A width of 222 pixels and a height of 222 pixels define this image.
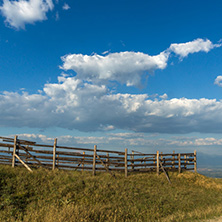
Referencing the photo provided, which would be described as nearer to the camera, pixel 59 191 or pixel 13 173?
pixel 59 191

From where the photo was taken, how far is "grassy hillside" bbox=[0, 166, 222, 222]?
32.7 ft

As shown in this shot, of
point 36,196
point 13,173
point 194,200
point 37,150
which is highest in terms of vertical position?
point 37,150

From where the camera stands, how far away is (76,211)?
9461 mm

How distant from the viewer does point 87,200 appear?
40.2 feet

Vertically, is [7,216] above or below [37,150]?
below

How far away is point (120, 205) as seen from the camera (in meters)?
12.2

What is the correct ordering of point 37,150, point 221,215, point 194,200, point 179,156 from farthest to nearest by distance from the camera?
point 179,156 → point 37,150 → point 194,200 → point 221,215

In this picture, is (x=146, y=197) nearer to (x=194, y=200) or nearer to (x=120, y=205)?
(x=120, y=205)

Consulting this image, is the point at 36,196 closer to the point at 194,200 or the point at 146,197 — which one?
the point at 146,197

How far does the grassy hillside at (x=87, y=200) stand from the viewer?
392 inches

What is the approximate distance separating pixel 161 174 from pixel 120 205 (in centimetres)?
1098

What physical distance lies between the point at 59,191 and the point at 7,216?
3.46 metres

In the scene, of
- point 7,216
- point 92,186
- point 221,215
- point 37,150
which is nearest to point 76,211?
point 7,216

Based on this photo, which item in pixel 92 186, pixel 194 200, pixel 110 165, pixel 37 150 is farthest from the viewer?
pixel 110 165
